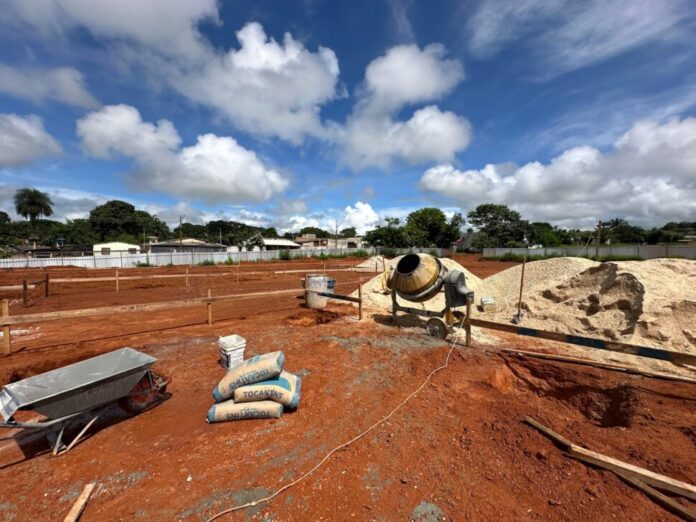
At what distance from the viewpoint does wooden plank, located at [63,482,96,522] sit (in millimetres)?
2592

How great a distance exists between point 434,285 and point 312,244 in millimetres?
82004

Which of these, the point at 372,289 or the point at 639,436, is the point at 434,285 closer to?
the point at 639,436

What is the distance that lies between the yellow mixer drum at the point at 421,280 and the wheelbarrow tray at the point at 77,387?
20.2 feet

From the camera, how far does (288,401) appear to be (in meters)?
4.24

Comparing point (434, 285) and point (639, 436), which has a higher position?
point (434, 285)

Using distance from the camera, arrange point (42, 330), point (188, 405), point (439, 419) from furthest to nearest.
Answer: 1. point (42, 330)
2. point (188, 405)
3. point (439, 419)

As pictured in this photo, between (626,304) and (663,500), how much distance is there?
702 centimetres

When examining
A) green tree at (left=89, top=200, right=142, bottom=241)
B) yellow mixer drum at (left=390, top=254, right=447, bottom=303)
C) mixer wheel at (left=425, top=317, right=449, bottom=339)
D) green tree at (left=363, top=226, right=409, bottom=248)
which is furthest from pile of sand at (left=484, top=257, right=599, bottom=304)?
green tree at (left=89, top=200, right=142, bottom=241)

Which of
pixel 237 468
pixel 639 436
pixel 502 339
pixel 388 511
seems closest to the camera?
pixel 388 511

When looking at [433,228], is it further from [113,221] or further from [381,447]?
[113,221]

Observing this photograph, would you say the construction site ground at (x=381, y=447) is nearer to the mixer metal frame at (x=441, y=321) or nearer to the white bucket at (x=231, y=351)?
the white bucket at (x=231, y=351)

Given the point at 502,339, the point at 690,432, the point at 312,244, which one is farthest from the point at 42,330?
the point at 312,244

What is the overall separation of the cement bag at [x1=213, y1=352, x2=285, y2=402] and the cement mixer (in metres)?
4.68

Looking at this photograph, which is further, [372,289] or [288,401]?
[372,289]
